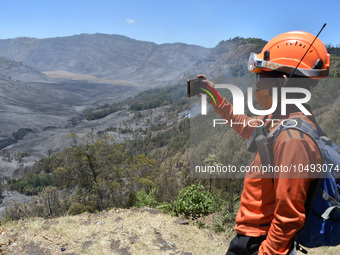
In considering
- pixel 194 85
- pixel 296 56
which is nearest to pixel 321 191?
pixel 296 56

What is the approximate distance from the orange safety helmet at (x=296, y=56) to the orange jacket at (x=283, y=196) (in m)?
0.23

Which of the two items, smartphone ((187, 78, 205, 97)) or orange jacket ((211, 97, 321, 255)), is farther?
smartphone ((187, 78, 205, 97))

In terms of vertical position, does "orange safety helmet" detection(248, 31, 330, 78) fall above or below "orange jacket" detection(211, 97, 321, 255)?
above

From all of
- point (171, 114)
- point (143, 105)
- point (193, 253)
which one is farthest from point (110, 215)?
point (143, 105)

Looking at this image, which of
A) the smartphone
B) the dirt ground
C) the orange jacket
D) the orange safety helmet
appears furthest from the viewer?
the dirt ground

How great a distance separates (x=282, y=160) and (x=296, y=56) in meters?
0.59

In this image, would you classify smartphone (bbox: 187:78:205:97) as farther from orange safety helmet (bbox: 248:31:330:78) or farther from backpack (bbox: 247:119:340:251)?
backpack (bbox: 247:119:340:251)

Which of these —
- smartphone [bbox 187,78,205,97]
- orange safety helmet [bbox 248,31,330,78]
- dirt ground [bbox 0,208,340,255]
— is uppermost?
orange safety helmet [bbox 248,31,330,78]

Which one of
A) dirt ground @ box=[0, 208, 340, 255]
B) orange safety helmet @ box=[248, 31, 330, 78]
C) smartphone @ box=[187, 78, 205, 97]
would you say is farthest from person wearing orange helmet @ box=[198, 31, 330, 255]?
dirt ground @ box=[0, 208, 340, 255]

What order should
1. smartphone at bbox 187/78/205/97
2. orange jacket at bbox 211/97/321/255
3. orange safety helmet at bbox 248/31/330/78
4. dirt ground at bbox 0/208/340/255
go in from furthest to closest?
1. dirt ground at bbox 0/208/340/255
2. smartphone at bbox 187/78/205/97
3. orange safety helmet at bbox 248/31/330/78
4. orange jacket at bbox 211/97/321/255

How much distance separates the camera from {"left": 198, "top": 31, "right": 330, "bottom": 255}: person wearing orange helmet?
1232 mm

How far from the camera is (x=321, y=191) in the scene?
129 cm

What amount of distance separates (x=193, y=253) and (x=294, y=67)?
2.89 meters

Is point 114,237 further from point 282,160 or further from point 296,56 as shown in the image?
point 296,56
